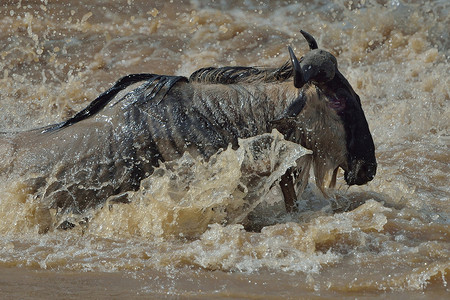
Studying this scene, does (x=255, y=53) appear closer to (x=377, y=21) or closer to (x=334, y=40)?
(x=334, y=40)

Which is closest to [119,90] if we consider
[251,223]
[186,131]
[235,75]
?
[186,131]

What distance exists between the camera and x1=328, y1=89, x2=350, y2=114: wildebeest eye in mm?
5355

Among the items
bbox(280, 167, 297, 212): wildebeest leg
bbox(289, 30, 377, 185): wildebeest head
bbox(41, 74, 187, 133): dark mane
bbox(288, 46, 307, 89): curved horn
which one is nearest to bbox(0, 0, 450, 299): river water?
bbox(280, 167, 297, 212): wildebeest leg

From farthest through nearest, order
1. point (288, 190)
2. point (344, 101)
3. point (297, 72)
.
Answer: point (288, 190), point (344, 101), point (297, 72)

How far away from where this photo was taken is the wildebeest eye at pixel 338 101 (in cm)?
536

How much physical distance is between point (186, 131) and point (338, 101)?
1134mm

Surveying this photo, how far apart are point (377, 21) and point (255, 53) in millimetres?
2088

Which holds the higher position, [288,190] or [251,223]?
[288,190]

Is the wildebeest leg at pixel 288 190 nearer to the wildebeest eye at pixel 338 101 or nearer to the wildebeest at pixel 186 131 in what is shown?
the wildebeest at pixel 186 131

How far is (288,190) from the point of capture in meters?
5.62

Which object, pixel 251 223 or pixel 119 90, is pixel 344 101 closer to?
pixel 251 223

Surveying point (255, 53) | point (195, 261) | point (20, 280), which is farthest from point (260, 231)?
point (255, 53)

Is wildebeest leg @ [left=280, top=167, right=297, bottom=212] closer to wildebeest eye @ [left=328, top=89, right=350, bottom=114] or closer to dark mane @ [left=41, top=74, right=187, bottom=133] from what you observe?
wildebeest eye @ [left=328, top=89, right=350, bottom=114]

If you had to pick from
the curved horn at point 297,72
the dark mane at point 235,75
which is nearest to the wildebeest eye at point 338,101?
the curved horn at point 297,72
